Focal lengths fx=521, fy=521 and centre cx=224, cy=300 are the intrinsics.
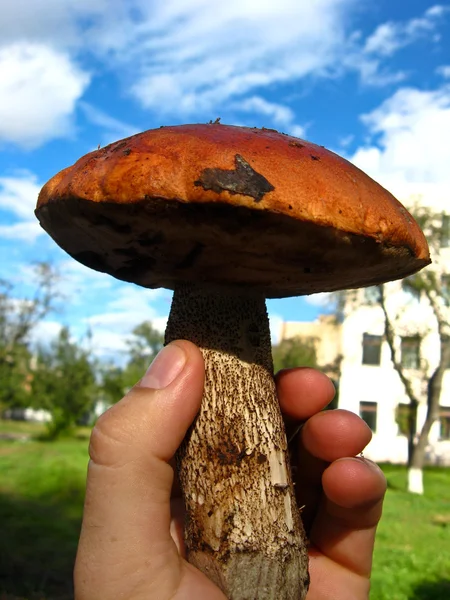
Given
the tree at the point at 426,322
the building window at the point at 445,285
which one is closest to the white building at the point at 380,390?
the tree at the point at 426,322

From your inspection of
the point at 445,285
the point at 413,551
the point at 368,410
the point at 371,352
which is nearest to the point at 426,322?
the point at 445,285

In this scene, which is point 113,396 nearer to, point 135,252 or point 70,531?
point 70,531

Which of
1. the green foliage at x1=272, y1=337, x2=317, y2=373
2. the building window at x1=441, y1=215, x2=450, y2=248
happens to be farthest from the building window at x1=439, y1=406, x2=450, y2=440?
the building window at x1=441, y1=215, x2=450, y2=248

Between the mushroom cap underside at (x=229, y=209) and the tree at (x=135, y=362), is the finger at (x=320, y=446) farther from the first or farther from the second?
the tree at (x=135, y=362)

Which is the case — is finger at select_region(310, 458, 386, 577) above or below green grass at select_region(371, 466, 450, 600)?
above

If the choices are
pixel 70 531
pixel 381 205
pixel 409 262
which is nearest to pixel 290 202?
pixel 381 205

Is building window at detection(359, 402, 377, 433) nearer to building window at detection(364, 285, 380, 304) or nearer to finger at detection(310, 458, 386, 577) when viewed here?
building window at detection(364, 285, 380, 304)

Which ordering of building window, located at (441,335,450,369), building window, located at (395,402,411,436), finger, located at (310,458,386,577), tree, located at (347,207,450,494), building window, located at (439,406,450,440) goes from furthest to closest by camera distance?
building window, located at (439,406,450,440), building window, located at (395,402,411,436), building window, located at (441,335,450,369), tree, located at (347,207,450,494), finger, located at (310,458,386,577)
